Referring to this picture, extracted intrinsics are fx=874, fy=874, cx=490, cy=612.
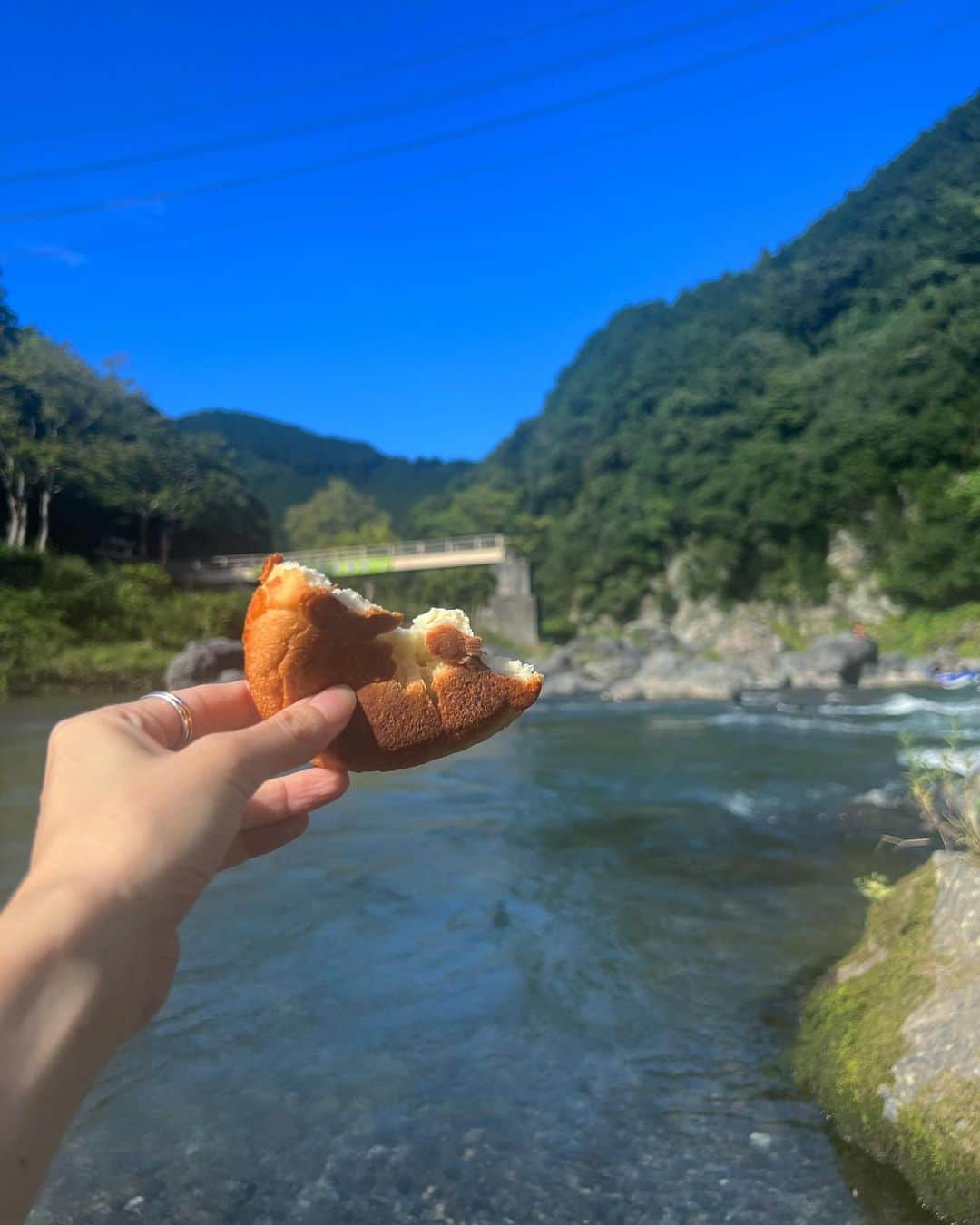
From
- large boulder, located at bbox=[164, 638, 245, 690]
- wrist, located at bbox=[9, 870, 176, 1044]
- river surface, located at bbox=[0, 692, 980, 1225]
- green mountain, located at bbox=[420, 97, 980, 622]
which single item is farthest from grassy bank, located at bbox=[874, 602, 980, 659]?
wrist, located at bbox=[9, 870, 176, 1044]

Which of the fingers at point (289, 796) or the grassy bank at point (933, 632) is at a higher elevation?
the fingers at point (289, 796)

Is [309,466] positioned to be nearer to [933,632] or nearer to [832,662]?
[933,632]

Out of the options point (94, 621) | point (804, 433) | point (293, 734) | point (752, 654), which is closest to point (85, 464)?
point (94, 621)

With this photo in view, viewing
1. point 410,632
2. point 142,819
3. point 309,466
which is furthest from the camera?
point 309,466

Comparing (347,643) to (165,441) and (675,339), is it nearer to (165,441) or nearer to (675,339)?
(165,441)

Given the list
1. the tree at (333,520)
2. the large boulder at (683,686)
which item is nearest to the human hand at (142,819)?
the large boulder at (683,686)

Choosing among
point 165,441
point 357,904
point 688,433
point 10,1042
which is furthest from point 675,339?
point 10,1042

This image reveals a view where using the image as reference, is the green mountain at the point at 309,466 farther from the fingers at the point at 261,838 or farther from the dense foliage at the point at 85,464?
the fingers at the point at 261,838
